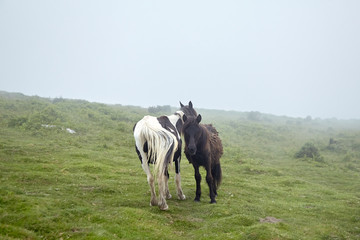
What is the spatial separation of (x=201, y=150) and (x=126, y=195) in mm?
3624

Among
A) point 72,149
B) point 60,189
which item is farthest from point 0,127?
point 60,189

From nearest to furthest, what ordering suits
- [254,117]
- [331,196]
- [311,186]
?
[331,196], [311,186], [254,117]

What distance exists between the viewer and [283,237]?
809cm

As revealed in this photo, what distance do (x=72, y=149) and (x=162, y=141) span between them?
518 inches

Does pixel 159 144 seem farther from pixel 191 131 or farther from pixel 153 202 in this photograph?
pixel 153 202

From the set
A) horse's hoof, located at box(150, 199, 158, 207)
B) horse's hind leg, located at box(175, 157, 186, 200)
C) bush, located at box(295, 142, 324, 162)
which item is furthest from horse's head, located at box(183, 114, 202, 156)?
bush, located at box(295, 142, 324, 162)

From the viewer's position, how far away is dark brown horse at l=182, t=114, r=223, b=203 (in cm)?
1088

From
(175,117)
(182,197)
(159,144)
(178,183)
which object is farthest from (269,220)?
(175,117)

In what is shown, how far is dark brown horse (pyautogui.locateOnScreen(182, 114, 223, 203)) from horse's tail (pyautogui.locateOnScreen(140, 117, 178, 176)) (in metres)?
1.10

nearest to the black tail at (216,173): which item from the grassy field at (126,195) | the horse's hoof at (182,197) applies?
the grassy field at (126,195)

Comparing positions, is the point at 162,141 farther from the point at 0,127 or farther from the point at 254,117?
the point at 254,117

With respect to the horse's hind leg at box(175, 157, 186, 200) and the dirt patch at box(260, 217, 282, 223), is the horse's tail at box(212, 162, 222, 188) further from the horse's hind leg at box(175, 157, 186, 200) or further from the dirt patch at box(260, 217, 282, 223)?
the dirt patch at box(260, 217, 282, 223)

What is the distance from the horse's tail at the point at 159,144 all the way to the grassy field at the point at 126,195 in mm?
1643

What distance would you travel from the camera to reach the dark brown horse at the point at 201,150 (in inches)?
428
